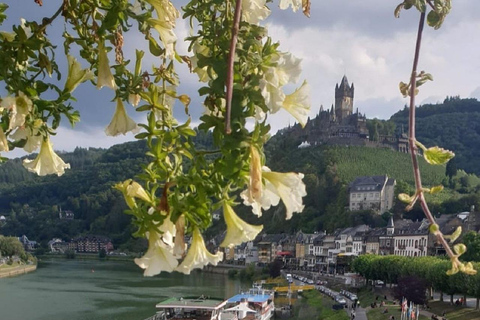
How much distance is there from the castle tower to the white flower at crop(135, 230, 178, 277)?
302 ft

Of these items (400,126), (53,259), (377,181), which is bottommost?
(53,259)

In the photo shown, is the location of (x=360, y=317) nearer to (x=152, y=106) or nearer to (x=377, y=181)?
(x=152, y=106)

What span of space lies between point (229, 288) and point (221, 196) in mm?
49034

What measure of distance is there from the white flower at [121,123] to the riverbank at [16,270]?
65805 mm

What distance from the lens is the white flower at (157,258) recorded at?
51.0 inches

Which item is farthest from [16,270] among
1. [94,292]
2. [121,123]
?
[121,123]

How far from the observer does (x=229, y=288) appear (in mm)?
48844

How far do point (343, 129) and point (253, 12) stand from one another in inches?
3542

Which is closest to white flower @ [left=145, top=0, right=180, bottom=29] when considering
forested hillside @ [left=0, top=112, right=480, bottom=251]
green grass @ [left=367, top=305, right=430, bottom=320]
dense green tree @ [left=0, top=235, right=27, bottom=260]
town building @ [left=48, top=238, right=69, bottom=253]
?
green grass @ [left=367, top=305, right=430, bottom=320]

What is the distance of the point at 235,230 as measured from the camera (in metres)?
1.31

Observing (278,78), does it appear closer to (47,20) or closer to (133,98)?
(133,98)

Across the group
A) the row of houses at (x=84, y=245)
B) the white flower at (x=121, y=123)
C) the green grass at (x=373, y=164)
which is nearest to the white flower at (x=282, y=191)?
the white flower at (x=121, y=123)

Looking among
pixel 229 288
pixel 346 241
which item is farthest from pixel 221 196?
pixel 346 241

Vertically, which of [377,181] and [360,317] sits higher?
[377,181]
